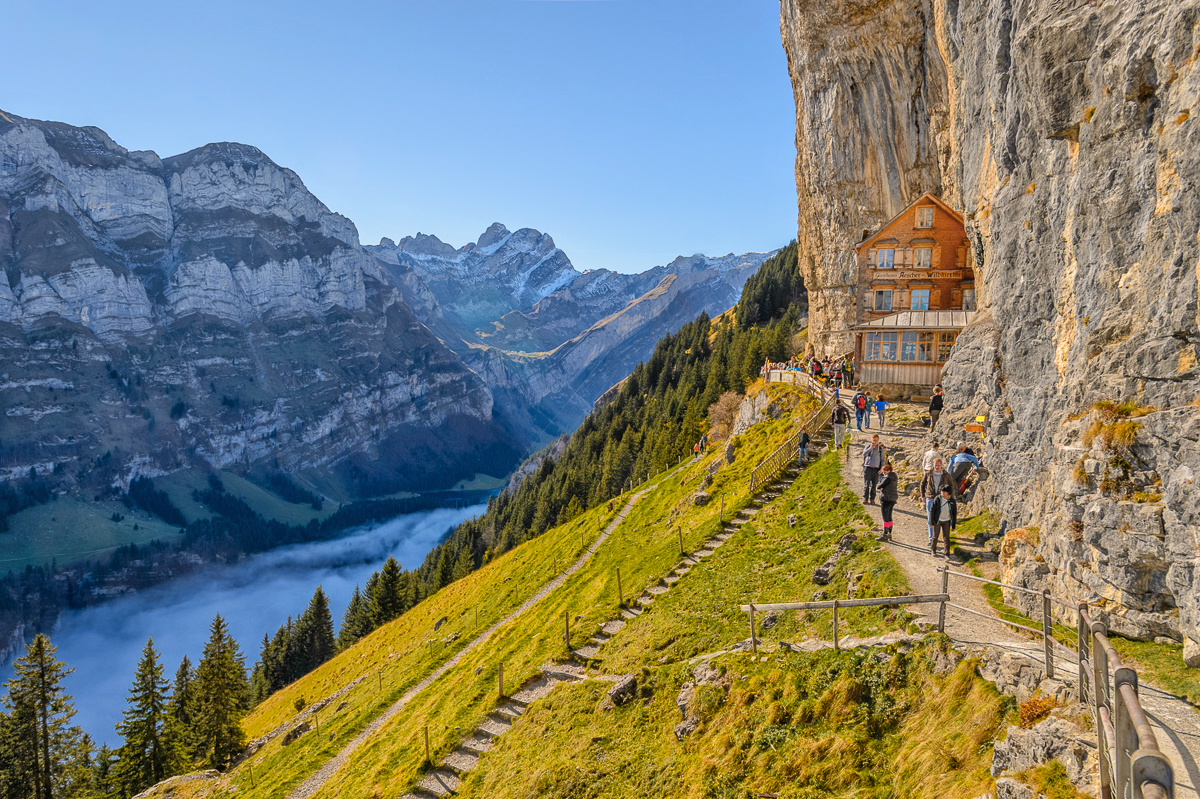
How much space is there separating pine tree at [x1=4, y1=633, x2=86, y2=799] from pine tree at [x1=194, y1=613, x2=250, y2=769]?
28.9 feet

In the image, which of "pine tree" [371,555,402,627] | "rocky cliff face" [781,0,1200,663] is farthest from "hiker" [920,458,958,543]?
"pine tree" [371,555,402,627]

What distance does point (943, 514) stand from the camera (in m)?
17.3

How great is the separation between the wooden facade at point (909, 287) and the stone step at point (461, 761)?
31622 millimetres

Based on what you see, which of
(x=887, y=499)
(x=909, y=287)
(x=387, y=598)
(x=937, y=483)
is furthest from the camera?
(x=387, y=598)

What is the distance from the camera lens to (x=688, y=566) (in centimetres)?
2492

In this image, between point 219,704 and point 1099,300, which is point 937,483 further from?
point 219,704

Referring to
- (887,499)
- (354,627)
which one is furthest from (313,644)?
(887,499)

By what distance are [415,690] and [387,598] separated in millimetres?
52028

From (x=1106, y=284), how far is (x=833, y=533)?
1175cm

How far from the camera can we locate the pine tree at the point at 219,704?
46781 millimetres

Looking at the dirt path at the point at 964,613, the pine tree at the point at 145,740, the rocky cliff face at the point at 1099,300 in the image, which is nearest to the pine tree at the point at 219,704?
the pine tree at the point at 145,740

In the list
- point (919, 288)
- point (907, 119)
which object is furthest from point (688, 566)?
point (907, 119)

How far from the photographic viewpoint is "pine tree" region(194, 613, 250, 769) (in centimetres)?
4678

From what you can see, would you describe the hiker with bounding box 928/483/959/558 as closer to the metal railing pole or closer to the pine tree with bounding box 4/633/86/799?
the metal railing pole
